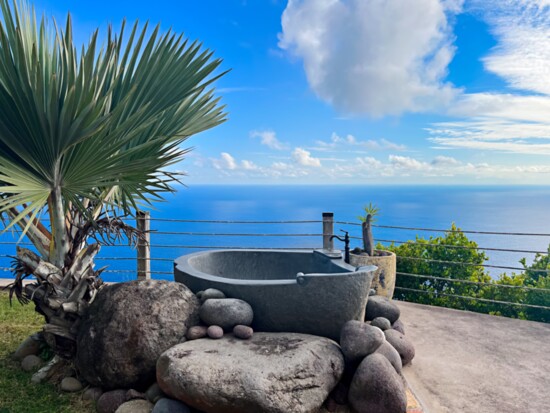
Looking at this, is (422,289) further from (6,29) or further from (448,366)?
(6,29)

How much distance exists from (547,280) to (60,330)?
4.93m

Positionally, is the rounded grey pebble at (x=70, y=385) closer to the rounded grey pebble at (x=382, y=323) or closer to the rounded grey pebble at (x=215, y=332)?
the rounded grey pebble at (x=215, y=332)

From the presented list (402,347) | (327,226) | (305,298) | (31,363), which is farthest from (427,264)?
(31,363)

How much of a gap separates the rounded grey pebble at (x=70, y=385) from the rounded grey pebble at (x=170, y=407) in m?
0.86

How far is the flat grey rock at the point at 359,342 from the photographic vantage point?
2.81 metres

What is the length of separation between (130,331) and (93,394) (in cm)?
56

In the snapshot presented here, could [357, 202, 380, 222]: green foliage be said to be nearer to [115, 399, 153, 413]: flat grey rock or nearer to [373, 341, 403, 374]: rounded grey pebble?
[373, 341, 403, 374]: rounded grey pebble

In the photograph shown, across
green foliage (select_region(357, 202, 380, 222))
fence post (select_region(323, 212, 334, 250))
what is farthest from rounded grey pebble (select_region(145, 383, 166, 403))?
fence post (select_region(323, 212, 334, 250))

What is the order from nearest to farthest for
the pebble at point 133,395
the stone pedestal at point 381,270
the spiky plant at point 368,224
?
the pebble at point 133,395 → the stone pedestal at point 381,270 → the spiky plant at point 368,224

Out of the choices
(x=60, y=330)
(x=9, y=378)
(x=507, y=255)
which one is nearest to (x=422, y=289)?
(x=507, y=255)

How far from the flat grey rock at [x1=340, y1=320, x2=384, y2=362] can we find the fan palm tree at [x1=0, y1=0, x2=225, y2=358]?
1770 millimetres

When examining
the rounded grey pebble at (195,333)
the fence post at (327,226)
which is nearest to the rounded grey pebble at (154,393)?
the rounded grey pebble at (195,333)

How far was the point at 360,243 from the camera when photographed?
16.2 ft

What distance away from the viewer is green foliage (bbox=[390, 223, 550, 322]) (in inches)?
191
